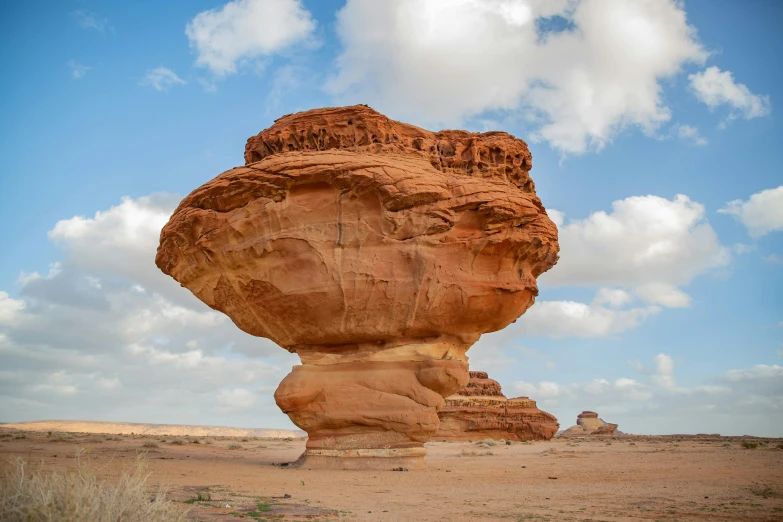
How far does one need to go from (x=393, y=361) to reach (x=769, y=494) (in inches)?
343

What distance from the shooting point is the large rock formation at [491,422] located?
42406 mm

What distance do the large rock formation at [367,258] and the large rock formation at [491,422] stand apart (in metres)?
26.6

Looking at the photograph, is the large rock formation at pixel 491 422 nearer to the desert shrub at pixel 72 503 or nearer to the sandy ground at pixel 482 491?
the sandy ground at pixel 482 491

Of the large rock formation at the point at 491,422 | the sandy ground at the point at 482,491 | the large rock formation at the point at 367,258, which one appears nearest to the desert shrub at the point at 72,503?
the sandy ground at the point at 482,491

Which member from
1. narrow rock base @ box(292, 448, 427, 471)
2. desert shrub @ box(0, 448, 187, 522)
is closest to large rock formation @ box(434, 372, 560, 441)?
narrow rock base @ box(292, 448, 427, 471)

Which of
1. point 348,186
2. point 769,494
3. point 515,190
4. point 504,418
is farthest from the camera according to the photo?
point 504,418

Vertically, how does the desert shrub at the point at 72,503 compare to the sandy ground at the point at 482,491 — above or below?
above

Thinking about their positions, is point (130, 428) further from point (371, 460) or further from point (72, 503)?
point (72, 503)

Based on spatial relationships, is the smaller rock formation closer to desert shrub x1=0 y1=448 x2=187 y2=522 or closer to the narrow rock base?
the narrow rock base

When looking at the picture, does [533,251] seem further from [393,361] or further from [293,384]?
[293,384]

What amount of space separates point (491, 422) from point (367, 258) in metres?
29.9

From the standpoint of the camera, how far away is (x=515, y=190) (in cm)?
1680

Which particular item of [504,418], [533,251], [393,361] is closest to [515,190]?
[533,251]

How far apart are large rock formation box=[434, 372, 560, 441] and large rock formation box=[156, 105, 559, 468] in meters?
26.6
